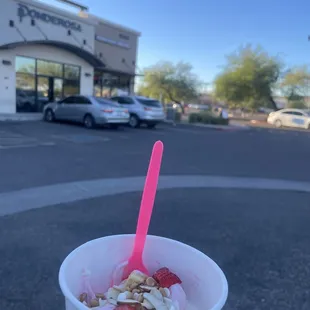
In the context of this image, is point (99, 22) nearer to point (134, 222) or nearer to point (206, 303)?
point (134, 222)

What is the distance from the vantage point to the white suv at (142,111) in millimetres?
18828

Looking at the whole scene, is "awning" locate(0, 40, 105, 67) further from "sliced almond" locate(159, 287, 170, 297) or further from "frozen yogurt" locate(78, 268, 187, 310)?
"sliced almond" locate(159, 287, 170, 297)

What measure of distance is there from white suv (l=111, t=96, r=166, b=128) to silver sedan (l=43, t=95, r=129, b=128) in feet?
5.42

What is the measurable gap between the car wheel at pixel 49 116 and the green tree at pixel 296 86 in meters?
29.7

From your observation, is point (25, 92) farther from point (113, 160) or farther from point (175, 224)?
point (175, 224)

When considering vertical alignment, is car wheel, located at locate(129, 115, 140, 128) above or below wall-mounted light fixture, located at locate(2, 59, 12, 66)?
below

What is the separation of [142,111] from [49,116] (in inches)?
208

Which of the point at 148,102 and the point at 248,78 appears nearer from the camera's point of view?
the point at 148,102

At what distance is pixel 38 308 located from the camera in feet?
8.70

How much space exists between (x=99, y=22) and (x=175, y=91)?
16.2m

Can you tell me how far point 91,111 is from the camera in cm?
1670

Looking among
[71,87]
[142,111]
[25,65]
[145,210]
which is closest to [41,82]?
[25,65]

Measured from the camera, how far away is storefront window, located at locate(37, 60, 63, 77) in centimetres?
2060

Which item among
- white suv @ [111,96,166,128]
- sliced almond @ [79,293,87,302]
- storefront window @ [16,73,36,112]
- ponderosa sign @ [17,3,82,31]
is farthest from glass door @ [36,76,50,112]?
sliced almond @ [79,293,87,302]
